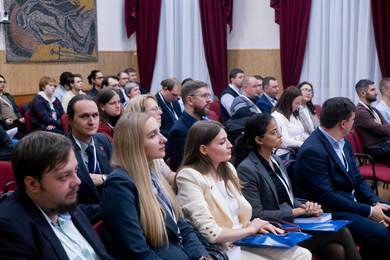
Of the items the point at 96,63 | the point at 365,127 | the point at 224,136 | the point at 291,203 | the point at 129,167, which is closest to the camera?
the point at 129,167

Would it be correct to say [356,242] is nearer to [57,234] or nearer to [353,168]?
[353,168]

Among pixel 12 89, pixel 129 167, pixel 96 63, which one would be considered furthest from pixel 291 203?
pixel 96 63

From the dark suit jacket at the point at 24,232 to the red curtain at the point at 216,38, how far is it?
810cm

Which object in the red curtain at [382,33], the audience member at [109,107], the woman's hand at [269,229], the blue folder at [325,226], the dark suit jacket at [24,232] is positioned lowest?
the blue folder at [325,226]

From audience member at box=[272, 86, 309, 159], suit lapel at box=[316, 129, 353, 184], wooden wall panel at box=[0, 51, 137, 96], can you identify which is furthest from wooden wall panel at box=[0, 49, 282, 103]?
suit lapel at box=[316, 129, 353, 184]

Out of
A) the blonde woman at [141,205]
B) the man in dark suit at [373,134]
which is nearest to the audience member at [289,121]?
the man in dark suit at [373,134]

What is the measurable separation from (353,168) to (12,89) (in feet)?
21.4

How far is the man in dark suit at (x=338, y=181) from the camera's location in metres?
3.47

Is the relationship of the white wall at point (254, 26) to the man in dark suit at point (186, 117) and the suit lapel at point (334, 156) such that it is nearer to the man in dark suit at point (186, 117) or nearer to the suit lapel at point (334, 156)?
the man in dark suit at point (186, 117)

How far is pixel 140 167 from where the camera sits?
245 centimetres

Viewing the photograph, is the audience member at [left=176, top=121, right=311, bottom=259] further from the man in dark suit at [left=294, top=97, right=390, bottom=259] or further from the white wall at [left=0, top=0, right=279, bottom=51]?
the white wall at [left=0, top=0, right=279, bottom=51]

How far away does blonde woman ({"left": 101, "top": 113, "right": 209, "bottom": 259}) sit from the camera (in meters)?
2.26

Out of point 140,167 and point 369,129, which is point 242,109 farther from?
point 140,167

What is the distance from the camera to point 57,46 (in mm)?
9320
